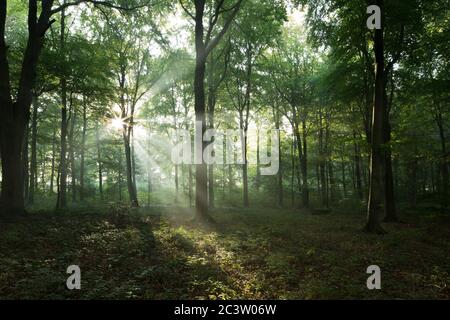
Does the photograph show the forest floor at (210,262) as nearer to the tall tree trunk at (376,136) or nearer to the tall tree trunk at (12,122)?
the tall tree trunk at (376,136)

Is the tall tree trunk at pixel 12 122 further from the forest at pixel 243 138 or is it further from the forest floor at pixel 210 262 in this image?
the forest floor at pixel 210 262

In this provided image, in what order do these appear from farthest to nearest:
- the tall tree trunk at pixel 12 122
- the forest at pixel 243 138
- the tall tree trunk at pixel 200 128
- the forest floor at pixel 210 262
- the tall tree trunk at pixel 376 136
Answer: the tall tree trunk at pixel 200 128 → the tall tree trunk at pixel 376 136 → the tall tree trunk at pixel 12 122 → the forest at pixel 243 138 → the forest floor at pixel 210 262

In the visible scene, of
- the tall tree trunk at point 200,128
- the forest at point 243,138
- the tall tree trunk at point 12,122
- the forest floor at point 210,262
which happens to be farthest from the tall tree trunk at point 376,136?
the tall tree trunk at point 12,122

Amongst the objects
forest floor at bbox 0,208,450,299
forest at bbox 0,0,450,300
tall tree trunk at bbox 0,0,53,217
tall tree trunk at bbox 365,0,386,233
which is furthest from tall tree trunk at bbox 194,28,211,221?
tall tree trunk at bbox 365,0,386,233

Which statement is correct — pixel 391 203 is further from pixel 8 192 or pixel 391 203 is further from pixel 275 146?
pixel 275 146

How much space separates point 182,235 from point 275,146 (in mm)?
26841

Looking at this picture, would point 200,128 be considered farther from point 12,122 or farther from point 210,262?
point 210,262

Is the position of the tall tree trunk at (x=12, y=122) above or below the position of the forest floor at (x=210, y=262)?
above

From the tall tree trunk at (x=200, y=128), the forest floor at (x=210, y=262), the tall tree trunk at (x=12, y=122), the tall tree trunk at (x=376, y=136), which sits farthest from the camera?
the tall tree trunk at (x=200, y=128)

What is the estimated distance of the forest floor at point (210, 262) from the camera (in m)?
6.41

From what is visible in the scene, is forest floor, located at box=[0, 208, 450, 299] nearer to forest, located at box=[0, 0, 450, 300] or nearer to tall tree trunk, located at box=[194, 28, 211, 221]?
forest, located at box=[0, 0, 450, 300]

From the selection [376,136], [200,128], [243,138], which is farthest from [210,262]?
[243,138]

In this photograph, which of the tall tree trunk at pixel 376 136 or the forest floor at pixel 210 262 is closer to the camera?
the forest floor at pixel 210 262

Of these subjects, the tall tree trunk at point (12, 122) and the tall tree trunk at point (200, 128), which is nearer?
the tall tree trunk at point (12, 122)
